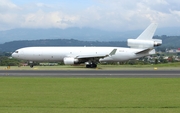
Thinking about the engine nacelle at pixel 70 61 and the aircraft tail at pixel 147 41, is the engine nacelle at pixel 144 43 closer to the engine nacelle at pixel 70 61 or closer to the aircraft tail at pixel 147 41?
the aircraft tail at pixel 147 41
